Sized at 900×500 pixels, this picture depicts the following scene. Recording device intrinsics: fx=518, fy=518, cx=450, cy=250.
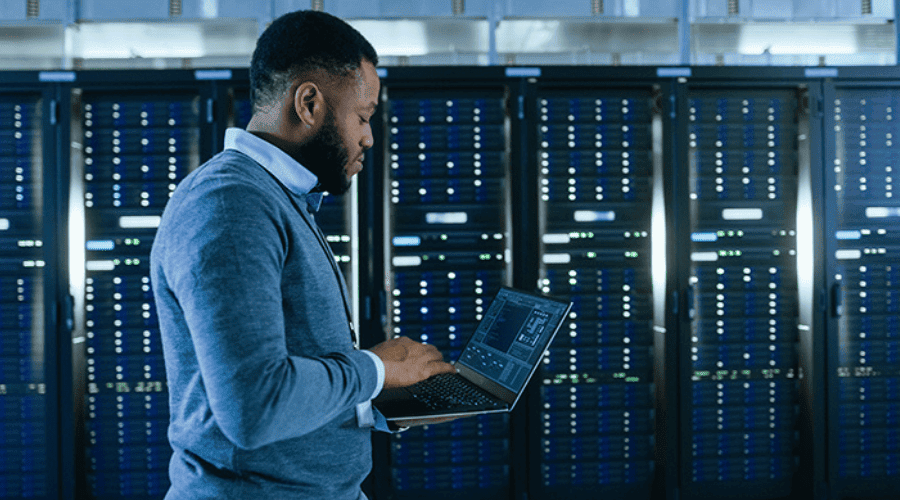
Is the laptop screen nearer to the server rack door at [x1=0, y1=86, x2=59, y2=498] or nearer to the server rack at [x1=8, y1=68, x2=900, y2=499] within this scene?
the server rack at [x1=8, y1=68, x2=900, y2=499]

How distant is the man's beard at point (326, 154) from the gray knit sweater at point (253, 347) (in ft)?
0.21

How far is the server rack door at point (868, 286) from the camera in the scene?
8.91ft

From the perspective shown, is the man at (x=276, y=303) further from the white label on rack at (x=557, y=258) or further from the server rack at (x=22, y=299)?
the server rack at (x=22, y=299)

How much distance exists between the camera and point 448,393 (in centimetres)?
109

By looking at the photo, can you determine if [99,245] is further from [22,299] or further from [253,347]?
[253,347]

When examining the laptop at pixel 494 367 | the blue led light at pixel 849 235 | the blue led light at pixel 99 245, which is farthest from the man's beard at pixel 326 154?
the blue led light at pixel 849 235

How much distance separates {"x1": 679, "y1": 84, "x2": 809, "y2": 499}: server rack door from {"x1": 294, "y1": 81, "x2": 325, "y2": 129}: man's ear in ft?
7.74

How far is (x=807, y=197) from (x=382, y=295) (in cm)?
224

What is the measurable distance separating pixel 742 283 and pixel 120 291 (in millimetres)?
3179

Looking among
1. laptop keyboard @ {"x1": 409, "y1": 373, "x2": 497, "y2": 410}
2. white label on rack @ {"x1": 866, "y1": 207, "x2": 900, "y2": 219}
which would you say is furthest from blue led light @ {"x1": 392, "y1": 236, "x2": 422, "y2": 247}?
white label on rack @ {"x1": 866, "y1": 207, "x2": 900, "y2": 219}

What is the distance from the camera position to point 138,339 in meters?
2.60

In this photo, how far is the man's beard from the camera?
33.0 inches

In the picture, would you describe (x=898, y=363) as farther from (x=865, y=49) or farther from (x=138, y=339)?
(x=138, y=339)

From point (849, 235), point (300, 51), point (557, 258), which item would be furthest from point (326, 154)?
point (849, 235)
